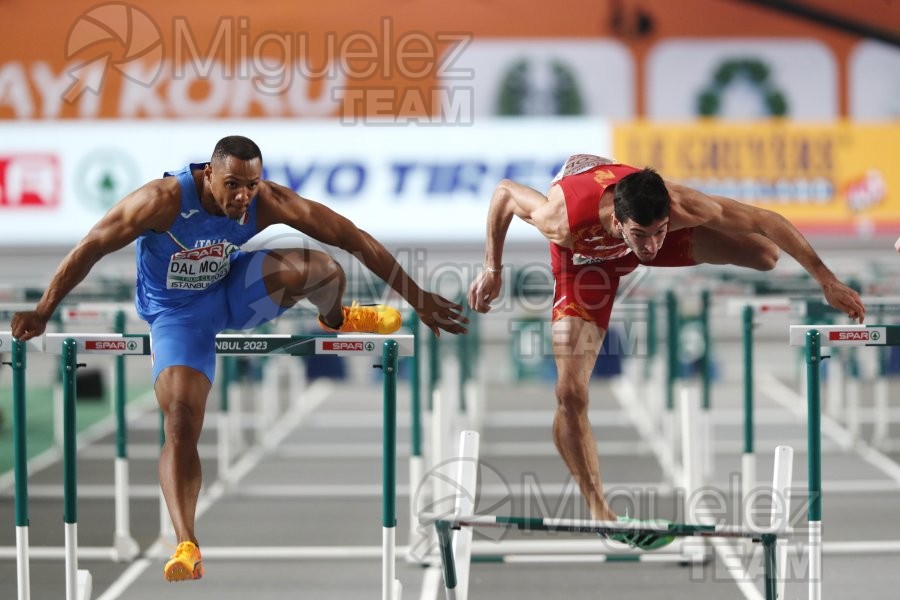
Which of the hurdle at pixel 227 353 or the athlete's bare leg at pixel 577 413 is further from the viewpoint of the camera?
the athlete's bare leg at pixel 577 413

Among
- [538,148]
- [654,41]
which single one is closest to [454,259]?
[538,148]

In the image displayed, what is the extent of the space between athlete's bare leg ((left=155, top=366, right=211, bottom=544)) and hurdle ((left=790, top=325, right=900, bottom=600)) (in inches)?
85.2

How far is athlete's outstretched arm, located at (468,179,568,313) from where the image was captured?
4703mm

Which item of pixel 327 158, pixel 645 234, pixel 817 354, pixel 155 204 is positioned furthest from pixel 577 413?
pixel 327 158

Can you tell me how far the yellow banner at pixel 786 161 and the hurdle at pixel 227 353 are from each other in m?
10.2

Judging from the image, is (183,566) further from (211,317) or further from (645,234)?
(645,234)

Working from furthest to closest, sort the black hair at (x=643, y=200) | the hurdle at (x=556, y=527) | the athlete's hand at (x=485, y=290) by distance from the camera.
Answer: the athlete's hand at (x=485, y=290) → the black hair at (x=643, y=200) → the hurdle at (x=556, y=527)

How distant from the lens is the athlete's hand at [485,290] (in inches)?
185

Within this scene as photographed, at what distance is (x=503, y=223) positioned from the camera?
Result: 483 centimetres

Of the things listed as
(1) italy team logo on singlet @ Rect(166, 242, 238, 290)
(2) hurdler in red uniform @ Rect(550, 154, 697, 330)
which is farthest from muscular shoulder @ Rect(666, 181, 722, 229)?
(1) italy team logo on singlet @ Rect(166, 242, 238, 290)

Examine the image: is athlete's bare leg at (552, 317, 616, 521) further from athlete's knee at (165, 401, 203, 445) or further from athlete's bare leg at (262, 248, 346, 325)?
athlete's knee at (165, 401, 203, 445)

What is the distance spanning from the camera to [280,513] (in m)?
7.37

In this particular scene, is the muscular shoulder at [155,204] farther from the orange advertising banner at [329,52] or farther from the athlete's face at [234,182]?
the orange advertising banner at [329,52]

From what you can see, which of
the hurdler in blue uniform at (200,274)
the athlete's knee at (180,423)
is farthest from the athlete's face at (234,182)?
the athlete's knee at (180,423)
